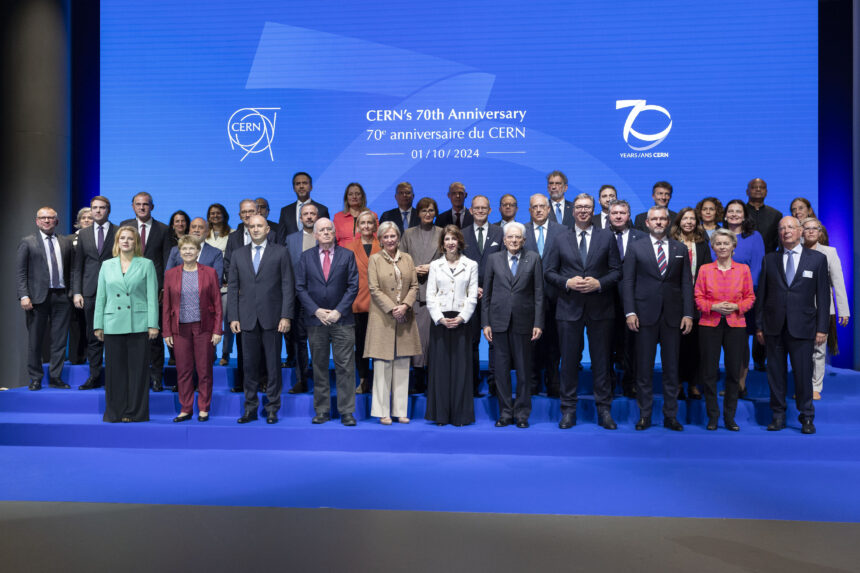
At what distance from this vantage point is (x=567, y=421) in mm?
4695

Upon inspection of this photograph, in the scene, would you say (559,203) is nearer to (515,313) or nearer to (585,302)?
(585,302)

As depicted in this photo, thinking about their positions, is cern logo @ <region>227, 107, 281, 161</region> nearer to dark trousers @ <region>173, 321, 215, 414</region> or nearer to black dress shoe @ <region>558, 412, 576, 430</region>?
dark trousers @ <region>173, 321, 215, 414</region>

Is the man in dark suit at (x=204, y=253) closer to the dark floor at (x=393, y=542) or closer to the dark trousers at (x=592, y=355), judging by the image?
the dark floor at (x=393, y=542)

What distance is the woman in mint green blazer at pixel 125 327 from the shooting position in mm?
5051

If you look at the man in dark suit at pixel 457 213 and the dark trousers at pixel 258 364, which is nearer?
the dark trousers at pixel 258 364

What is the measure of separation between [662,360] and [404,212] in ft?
7.72

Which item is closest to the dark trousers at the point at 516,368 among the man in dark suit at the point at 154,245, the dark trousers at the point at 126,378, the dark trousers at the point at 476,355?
the dark trousers at the point at 476,355

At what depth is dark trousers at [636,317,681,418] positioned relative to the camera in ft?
15.1

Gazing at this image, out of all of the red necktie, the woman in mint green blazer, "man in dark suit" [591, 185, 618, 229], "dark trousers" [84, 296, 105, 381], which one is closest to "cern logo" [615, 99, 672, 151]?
"man in dark suit" [591, 185, 618, 229]

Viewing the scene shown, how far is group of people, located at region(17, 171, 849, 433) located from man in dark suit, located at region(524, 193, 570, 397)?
12mm

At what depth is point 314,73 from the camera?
707 cm

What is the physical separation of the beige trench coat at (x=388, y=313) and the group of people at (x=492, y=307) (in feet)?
0.04

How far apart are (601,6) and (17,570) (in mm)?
6505

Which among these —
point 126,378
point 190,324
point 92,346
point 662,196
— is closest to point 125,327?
point 126,378
